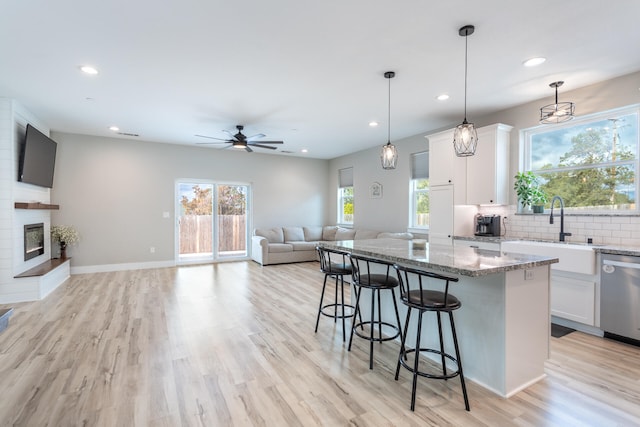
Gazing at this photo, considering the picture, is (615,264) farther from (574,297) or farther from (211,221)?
(211,221)

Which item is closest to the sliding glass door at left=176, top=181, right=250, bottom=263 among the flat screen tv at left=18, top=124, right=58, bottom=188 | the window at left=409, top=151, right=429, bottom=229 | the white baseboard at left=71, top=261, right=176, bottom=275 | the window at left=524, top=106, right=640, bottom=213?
the white baseboard at left=71, top=261, right=176, bottom=275

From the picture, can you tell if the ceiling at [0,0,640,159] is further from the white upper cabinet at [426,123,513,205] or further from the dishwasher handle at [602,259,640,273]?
the dishwasher handle at [602,259,640,273]

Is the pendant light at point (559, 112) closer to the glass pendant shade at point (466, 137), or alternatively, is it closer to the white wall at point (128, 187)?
the glass pendant shade at point (466, 137)

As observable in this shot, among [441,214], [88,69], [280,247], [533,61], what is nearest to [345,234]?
[280,247]

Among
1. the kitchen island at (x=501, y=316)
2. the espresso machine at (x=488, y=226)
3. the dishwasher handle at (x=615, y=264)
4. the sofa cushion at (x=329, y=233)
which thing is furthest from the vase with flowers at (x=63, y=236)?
the dishwasher handle at (x=615, y=264)

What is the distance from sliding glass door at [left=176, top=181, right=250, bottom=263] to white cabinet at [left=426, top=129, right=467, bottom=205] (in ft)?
15.9

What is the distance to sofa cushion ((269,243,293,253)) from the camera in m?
7.16

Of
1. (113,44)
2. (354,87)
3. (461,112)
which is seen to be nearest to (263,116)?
(354,87)

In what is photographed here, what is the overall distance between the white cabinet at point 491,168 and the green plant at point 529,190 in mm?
196

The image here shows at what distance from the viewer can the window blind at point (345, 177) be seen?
826 centimetres

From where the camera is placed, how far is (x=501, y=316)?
216 cm

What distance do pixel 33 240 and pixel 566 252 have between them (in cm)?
753

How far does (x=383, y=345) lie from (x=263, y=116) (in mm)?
3756

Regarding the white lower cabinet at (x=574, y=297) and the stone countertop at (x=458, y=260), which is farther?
the white lower cabinet at (x=574, y=297)
